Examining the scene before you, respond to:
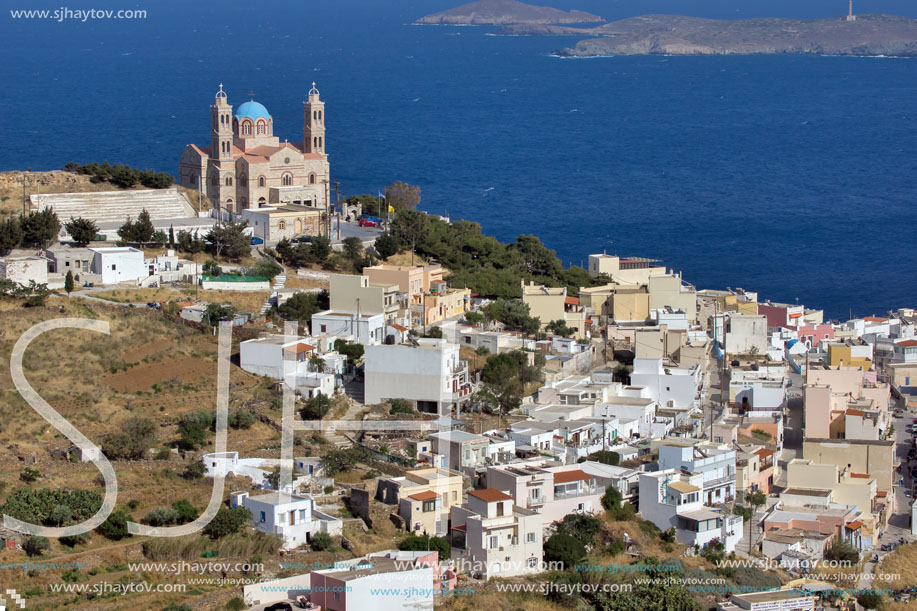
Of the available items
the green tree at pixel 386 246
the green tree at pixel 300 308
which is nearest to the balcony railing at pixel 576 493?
the green tree at pixel 300 308

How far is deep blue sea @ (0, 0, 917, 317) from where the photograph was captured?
60.2 meters

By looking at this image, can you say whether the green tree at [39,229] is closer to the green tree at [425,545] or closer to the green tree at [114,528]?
the green tree at [114,528]

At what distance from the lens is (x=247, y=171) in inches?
1463

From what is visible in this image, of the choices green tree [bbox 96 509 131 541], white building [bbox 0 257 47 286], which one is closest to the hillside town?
white building [bbox 0 257 47 286]

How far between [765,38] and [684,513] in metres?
157

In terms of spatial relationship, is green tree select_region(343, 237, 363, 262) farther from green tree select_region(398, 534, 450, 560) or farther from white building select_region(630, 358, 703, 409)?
green tree select_region(398, 534, 450, 560)

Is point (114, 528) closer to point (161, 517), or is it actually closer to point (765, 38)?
point (161, 517)

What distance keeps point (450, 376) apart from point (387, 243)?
837 centimetres

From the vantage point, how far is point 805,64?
15350 cm

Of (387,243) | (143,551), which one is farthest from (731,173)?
(143,551)

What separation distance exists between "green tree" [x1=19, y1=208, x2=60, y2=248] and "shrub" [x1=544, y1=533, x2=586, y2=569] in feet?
52.1

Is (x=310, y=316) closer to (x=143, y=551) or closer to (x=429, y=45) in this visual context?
(x=143, y=551)

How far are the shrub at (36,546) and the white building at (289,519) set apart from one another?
2.90m

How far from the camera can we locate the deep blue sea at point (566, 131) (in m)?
60.2
